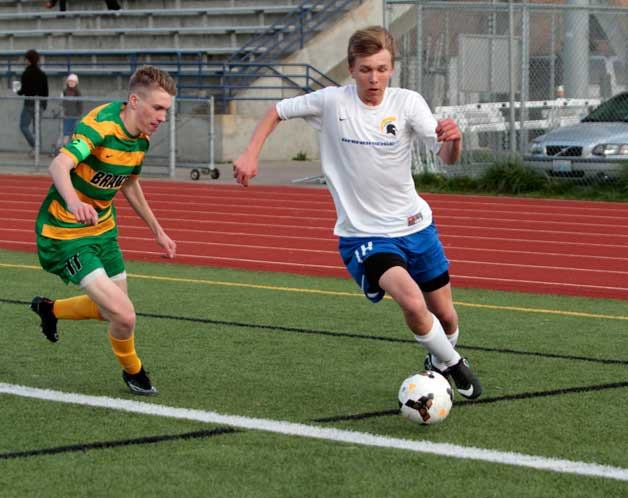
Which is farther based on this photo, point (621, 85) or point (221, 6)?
point (221, 6)

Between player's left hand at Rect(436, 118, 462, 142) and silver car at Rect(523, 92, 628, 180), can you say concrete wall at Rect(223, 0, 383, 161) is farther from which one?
player's left hand at Rect(436, 118, 462, 142)

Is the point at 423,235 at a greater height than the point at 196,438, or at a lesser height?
greater

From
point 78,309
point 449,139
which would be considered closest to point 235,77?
point 78,309

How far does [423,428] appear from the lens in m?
6.00

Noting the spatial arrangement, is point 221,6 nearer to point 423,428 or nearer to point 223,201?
point 223,201

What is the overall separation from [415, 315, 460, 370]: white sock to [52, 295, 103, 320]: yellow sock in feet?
5.87

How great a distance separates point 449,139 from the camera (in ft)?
20.6

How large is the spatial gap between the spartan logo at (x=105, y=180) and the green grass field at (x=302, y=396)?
1035 mm

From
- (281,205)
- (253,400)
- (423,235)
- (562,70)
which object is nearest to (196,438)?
(253,400)

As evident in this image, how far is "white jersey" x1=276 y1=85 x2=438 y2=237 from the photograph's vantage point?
21.4 ft

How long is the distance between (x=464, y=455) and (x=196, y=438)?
1140 mm

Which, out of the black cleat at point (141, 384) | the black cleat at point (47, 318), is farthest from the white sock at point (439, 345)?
the black cleat at point (47, 318)

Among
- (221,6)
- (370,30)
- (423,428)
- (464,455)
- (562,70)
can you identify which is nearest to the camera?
(464,455)

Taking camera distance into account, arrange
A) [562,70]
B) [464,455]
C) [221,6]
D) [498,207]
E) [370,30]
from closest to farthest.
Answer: [464,455], [370,30], [498,207], [562,70], [221,6]
